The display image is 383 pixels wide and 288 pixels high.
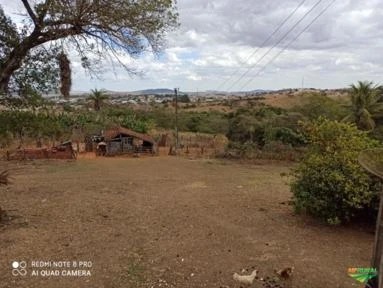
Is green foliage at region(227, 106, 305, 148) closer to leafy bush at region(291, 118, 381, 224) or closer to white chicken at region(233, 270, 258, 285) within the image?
leafy bush at region(291, 118, 381, 224)

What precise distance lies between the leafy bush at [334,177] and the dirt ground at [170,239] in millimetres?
481

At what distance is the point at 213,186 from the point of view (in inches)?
599

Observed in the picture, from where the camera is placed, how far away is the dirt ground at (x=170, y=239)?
5867 millimetres

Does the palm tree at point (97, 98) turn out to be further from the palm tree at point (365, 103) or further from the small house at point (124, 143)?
the palm tree at point (365, 103)

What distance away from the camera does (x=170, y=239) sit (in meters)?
7.64

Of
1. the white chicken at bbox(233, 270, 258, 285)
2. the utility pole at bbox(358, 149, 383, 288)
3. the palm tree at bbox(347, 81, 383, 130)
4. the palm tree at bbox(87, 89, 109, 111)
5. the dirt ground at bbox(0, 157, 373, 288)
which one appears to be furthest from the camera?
the palm tree at bbox(87, 89, 109, 111)

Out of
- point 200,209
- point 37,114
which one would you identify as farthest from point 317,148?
point 37,114

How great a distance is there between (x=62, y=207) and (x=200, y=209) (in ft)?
11.9

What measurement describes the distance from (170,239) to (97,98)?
137ft

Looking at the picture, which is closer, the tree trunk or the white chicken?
the white chicken

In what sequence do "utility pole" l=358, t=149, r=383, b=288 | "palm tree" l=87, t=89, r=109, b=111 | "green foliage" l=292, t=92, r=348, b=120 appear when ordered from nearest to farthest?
"utility pole" l=358, t=149, r=383, b=288
"green foliage" l=292, t=92, r=348, b=120
"palm tree" l=87, t=89, r=109, b=111

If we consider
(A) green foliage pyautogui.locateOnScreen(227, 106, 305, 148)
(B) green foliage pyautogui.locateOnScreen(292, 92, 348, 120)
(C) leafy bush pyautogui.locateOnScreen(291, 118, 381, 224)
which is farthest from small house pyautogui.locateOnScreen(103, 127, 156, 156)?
(C) leafy bush pyautogui.locateOnScreen(291, 118, 381, 224)

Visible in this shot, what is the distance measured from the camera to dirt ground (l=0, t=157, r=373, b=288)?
5867 millimetres

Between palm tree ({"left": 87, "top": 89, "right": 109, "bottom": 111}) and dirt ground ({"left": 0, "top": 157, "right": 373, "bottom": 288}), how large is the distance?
34.6 meters
